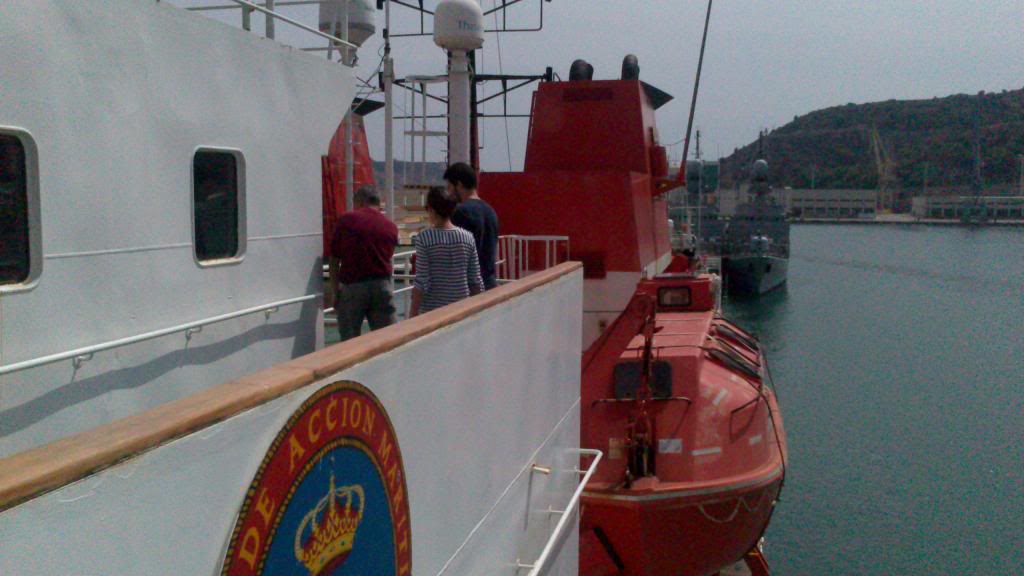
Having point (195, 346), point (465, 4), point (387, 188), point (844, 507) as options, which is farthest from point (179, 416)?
point (844, 507)

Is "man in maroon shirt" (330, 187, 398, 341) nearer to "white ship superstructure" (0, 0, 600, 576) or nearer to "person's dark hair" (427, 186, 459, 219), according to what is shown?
"white ship superstructure" (0, 0, 600, 576)

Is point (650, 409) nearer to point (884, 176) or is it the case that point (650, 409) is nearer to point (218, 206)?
point (218, 206)

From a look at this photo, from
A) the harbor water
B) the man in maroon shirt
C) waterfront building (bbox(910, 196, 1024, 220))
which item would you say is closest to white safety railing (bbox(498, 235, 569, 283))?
the man in maroon shirt

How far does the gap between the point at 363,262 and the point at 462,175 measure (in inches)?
30.1

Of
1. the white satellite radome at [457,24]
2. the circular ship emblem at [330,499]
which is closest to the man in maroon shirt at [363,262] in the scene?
the circular ship emblem at [330,499]

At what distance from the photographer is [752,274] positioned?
51250 millimetres

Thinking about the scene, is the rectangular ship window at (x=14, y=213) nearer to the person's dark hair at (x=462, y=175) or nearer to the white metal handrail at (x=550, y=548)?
the white metal handrail at (x=550, y=548)

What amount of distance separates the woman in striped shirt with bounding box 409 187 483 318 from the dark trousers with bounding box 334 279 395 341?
70 centimetres

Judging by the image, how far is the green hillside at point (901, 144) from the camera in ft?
379

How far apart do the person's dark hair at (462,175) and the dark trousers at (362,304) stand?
0.72 meters

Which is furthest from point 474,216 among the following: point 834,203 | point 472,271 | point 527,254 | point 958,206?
point 834,203

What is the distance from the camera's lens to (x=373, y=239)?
507 cm

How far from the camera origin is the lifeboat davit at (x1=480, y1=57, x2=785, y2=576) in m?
6.84

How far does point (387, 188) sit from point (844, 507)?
10.8 metres
